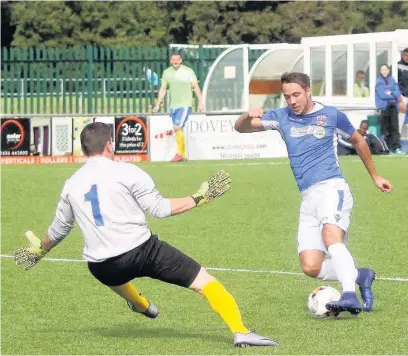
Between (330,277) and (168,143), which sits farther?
(168,143)

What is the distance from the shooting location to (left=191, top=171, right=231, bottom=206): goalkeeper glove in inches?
337

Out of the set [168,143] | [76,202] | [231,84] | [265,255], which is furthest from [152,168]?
[76,202]

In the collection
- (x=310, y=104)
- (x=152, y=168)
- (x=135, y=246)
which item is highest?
(x=310, y=104)

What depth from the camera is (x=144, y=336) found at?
9.36 m

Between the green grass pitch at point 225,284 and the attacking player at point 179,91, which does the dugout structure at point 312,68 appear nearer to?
the attacking player at point 179,91

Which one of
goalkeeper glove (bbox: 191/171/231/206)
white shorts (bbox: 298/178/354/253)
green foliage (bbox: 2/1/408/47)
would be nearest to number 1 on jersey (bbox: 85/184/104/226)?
goalkeeper glove (bbox: 191/171/231/206)

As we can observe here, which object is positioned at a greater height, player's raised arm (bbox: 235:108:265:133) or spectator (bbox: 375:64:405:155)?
player's raised arm (bbox: 235:108:265:133)

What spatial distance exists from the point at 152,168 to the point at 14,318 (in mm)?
15524

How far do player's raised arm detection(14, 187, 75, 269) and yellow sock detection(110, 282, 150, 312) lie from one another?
A: 1.76 ft

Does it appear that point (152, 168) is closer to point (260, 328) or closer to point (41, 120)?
point (41, 120)

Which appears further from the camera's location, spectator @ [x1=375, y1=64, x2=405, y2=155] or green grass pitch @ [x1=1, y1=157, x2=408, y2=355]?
spectator @ [x1=375, y1=64, x2=405, y2=155]

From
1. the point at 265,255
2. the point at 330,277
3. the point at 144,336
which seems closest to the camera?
the point at 144,336

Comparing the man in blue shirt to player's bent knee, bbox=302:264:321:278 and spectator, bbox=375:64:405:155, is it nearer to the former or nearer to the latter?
Result: player's bent knee, bbox=302:264:321:278

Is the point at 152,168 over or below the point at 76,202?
below
